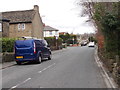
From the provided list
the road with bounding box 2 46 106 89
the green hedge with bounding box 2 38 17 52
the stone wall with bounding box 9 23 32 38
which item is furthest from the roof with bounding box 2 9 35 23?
the road with bounding box 2 46 106 89

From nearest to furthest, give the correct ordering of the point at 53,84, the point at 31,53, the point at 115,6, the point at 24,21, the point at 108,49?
the point at 53,84 < the point at 115,6 < the point at 108,49 < the point at 31,53 < the point at 24,21

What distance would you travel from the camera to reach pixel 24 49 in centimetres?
1767

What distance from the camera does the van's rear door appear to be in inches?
693

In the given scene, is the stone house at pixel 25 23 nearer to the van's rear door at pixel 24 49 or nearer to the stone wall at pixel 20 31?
the stone wall at pixel 20 31

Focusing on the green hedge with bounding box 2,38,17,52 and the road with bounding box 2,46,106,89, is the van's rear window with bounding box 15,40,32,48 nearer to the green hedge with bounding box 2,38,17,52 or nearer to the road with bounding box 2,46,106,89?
the green hedge with bounding box 2,38,17,52

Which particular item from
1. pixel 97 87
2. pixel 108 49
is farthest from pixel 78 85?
pixel 108 49

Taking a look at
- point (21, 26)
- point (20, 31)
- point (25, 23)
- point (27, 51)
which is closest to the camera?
point (27, 51)

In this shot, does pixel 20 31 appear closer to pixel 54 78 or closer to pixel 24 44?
pixel 24 44

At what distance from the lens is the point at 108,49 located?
42.9ft

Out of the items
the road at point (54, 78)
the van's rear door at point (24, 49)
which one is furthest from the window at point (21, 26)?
the road at point (54, 78)

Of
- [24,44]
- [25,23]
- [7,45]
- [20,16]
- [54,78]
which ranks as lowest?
[54,78]

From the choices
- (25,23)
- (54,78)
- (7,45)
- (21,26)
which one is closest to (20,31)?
(21,26)

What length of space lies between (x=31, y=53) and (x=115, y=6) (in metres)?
8.44

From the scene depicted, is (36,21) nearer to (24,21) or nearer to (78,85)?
(24,21)
